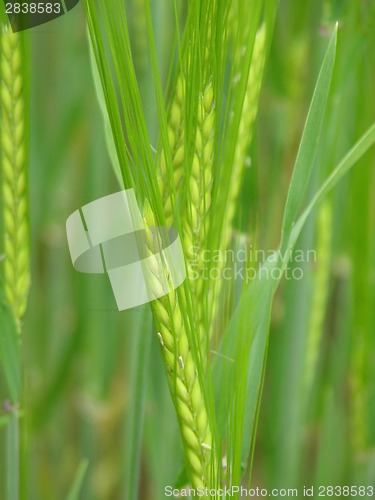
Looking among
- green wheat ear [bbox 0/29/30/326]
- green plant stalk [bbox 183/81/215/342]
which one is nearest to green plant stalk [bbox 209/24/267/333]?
green plant stalk [bbox 183/81/215/342]

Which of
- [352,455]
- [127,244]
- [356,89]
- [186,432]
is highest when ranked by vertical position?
[356,89]

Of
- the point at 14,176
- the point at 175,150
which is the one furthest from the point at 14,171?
the point at 175,150

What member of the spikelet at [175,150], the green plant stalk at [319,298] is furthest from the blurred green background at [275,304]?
the spikelet at [175,150]

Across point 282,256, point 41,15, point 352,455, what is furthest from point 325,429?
point 41,15

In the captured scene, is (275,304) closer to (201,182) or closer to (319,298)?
(319,298)

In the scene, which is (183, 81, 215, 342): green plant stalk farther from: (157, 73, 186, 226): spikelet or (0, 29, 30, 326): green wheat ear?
(0, 29, 30, 326): green wheat ear

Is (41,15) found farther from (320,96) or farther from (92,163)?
(320,96)
